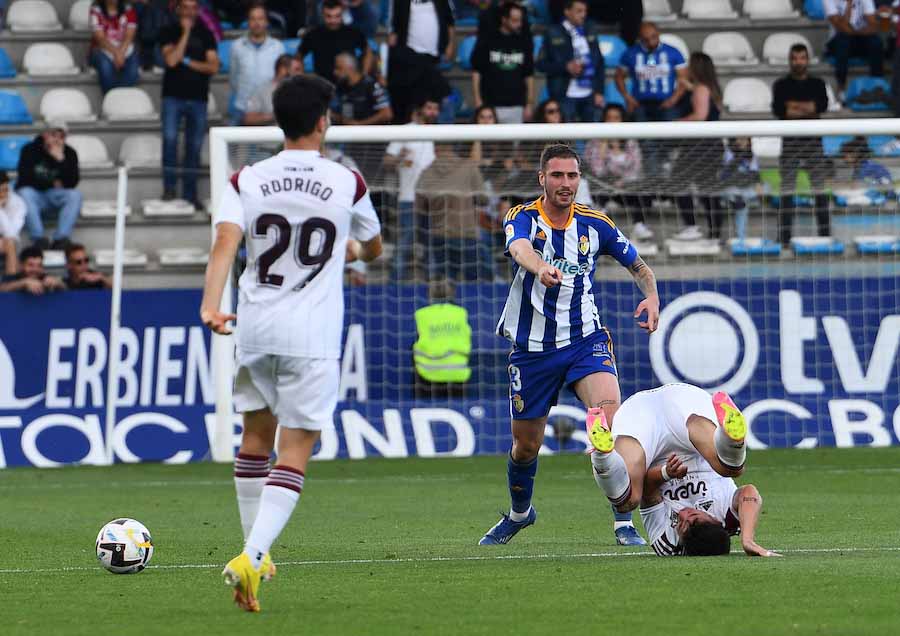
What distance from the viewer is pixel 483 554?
27.1ft

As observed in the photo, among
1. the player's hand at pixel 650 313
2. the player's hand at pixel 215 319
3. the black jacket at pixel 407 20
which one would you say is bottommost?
the player's hand at pixel 650 313

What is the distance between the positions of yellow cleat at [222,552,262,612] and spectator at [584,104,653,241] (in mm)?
11221

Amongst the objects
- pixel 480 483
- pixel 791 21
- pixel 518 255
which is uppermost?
pixel 791 21

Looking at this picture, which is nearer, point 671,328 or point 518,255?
point 518,255

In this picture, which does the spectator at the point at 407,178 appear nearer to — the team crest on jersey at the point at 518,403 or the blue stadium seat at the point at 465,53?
the blue stadium seat at the point at 465,53

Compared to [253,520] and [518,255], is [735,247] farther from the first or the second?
[253,520]

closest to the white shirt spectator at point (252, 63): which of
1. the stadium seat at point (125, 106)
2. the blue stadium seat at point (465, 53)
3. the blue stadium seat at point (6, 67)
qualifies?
the stadium seat at point (125, 106)

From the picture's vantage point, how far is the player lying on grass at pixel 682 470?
25.3ft

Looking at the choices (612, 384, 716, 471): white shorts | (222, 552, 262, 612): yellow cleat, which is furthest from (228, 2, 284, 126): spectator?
(222, 552, 262, 612): yellow cleat

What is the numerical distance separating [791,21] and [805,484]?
10505 millimetres

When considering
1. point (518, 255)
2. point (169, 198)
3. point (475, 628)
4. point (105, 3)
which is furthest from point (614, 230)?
point (105, 3)

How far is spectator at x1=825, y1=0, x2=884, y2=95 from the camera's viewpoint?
20484mm

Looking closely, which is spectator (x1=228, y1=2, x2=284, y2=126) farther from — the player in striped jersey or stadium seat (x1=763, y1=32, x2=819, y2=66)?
the player in striped jersey

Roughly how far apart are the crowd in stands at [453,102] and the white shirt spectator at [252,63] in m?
0.02
